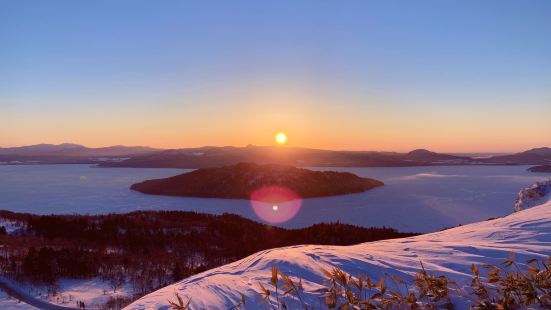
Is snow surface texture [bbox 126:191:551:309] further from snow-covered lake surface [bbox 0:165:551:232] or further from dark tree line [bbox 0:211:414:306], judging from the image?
snow-covered lake surface [bbox 0:165:551:232]

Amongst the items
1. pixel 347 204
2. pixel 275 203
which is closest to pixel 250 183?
pixel 275 203

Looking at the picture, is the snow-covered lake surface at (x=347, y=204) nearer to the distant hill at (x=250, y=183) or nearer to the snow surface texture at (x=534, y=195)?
the distant hill at (x=250, y=183)

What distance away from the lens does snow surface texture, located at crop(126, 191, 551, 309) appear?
3.69 meters

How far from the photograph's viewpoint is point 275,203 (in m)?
32.2

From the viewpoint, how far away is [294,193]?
121ft

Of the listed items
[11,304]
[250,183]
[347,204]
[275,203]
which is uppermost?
[250,183]

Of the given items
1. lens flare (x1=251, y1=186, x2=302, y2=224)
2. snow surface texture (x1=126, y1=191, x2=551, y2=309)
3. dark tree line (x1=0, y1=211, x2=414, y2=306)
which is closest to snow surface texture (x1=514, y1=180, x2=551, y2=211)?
dark tree line (x1=0, y1=211, x2=414, y2=306)

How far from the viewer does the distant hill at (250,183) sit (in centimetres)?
3819

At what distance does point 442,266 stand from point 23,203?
36262mm

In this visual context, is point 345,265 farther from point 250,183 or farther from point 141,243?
point 250,183

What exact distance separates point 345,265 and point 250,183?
35971 mm

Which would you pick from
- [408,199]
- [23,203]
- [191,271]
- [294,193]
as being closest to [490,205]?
[408,199]

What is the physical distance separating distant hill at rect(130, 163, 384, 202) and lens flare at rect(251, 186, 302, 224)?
0.60 metres

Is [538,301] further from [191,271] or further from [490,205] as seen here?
[490,205]
